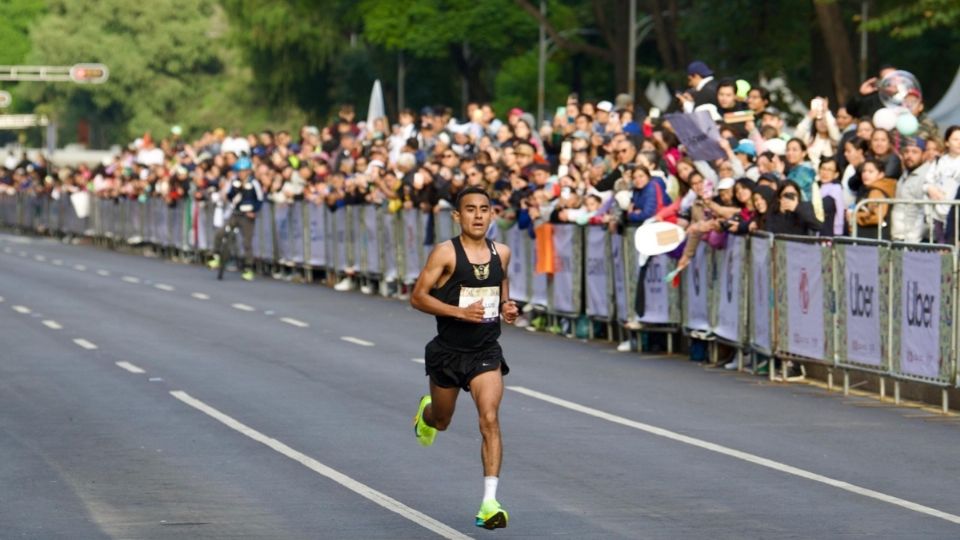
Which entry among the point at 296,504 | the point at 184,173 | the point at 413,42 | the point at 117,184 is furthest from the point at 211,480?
the point at 413,42

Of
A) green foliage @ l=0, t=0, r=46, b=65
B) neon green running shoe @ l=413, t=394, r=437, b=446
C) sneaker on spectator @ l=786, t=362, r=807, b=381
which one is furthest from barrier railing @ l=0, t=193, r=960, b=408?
green foliage @ l=0, t=0, r=46, b=65

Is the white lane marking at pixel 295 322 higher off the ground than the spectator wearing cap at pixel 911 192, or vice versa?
the spectator wearing cap at pixel 911 192

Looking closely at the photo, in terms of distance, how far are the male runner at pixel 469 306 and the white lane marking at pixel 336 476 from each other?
0.44m

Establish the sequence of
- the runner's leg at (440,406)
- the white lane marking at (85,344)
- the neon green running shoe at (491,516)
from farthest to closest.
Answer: the white lane marking at (85,344)
the runner's leg at (440,406)
the neon green running shoe at (491,516)

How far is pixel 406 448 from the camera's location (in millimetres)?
15562

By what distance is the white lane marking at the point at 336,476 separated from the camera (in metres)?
12.1

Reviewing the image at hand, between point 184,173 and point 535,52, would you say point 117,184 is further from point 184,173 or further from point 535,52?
point 535,52

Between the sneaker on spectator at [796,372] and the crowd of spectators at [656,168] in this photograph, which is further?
the sneaker on spectator at [796,372]

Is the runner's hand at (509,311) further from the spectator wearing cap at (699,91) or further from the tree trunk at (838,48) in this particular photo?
the tree trunk at (838,48)

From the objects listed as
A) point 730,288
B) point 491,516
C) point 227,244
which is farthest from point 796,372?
point 227,244

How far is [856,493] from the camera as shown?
1353 cm

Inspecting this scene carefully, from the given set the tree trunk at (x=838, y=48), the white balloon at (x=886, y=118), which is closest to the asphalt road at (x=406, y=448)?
the white balloon at (x=886, y=118)

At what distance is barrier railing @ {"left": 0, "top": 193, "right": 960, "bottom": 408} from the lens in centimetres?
1838

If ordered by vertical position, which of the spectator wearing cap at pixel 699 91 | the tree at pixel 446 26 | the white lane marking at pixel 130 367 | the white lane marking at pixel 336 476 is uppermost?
the tree at pixel 446 26
